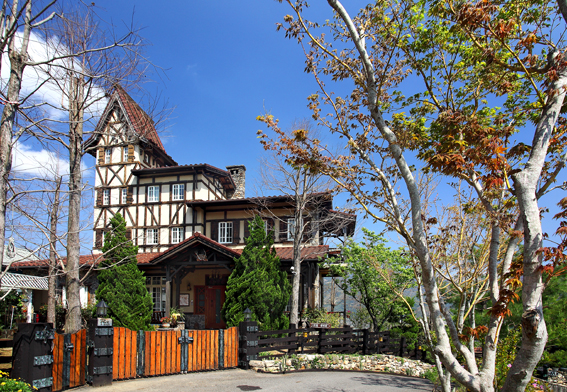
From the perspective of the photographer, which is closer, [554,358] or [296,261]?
[554,358]

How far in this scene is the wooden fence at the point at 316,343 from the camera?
11797 millimetres

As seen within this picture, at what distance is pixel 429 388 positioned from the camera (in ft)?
35.9

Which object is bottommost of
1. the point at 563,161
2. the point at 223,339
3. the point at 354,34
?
the point at 223,339

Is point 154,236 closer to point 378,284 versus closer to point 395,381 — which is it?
point 378,284

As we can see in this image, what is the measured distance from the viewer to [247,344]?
11.6 meters

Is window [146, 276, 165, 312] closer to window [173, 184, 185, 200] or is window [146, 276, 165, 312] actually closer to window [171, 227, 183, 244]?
window [171, 227, 183, 244]

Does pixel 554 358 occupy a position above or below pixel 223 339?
below

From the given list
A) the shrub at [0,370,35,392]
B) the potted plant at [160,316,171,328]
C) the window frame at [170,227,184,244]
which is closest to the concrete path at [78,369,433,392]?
the shrub at [0,370,35,392]

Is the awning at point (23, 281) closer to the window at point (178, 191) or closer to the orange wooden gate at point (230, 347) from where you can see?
the window at point (178, 191)

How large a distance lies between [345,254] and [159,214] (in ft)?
39.3

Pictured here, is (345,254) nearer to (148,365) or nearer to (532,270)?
(148,365)

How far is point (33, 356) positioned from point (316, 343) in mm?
9370

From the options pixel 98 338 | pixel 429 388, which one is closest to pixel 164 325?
pixel 98 338

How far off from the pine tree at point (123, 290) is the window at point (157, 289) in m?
6.53
